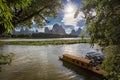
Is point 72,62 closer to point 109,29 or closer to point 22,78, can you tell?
point 22,78

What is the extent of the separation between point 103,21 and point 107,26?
1.71 ft

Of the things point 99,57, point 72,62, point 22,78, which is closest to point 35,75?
point 22,78

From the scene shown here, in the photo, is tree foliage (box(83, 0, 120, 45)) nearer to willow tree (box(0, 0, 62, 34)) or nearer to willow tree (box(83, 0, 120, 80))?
willow tree (box(83, 0, 120, 80))

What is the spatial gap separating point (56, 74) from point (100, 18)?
25988mm

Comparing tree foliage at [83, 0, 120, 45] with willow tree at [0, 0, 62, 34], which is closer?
tree foliage at [83, 0, 120, 45]

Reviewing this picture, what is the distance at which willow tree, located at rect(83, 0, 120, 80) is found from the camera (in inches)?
418

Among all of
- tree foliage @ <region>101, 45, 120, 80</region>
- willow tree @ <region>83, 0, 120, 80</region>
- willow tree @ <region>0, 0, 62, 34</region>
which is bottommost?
tree foliage @ <region>101, 45, 120, 80</region>

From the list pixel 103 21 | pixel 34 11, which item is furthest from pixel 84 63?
pixel 103 21

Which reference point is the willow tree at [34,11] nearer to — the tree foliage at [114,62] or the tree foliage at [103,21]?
the tree foliage at [103,21]

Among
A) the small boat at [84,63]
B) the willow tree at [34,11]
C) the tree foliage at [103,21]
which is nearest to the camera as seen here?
the tree foliage at [103,21]

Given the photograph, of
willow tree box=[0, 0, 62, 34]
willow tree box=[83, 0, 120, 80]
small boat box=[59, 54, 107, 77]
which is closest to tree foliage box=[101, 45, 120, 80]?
willow tree box=[83, 0, 120, 80]

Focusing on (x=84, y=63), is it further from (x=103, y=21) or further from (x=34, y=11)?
(x=103, y=21)

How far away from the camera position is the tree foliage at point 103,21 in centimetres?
1055

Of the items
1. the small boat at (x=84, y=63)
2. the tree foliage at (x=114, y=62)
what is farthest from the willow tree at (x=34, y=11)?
the small boat at (x=84, y=63)
